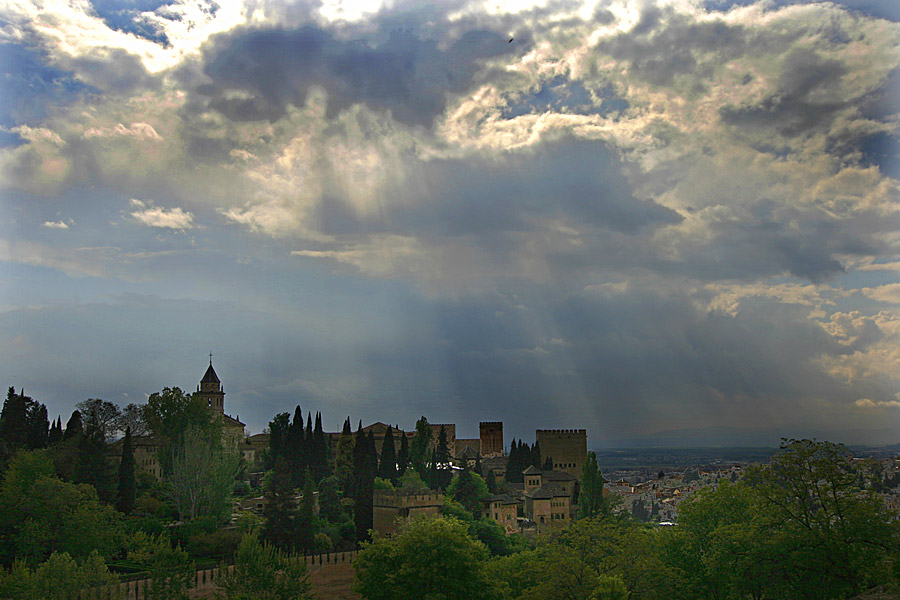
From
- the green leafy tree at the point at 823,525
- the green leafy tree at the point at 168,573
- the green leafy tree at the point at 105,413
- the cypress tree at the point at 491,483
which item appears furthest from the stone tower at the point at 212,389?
the green leafy tree at the point at 823,525

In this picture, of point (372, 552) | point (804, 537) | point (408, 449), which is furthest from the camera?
point (408, 449)

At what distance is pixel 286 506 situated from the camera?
Answer: 138 ft

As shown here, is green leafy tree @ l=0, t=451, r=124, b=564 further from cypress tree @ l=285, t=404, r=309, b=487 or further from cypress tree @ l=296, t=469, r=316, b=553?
cypress tree @ l=285, t=404, r=309, b=487

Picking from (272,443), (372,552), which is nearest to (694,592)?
(372,552)

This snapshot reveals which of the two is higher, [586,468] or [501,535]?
[586,468]

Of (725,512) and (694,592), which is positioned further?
(725,512)

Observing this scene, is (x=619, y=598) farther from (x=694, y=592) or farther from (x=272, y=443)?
(x=272, y=443)

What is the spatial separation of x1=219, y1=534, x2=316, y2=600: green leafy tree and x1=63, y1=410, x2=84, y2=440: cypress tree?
21807 millimetres

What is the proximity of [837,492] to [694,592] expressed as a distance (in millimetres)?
6917

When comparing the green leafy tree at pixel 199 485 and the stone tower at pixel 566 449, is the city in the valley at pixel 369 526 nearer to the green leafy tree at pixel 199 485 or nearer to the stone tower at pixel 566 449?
the green leafy tree at pixel 199 485

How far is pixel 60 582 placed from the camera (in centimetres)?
2939

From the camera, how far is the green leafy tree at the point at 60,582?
28938mm

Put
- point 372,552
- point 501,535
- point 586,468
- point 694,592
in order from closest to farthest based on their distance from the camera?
point 694,592 < point 372,552 < point 501,535 < point 586,468

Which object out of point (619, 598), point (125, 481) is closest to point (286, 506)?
point (125, 481)
